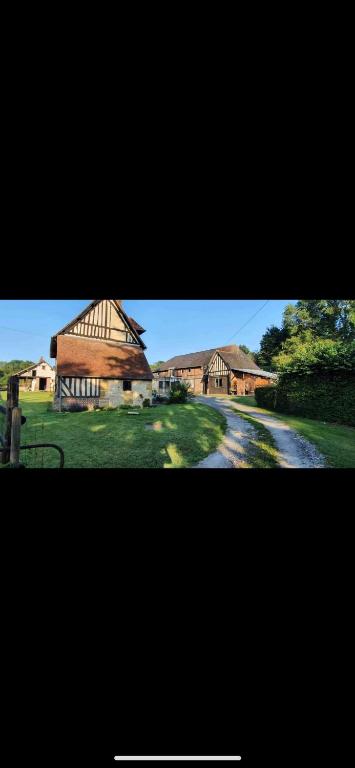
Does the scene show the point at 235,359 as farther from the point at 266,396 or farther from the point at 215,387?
the point at 266,396

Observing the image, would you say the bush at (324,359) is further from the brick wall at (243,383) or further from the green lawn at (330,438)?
the brick wall at (243,383)

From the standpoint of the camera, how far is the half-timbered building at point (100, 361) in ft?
33.1

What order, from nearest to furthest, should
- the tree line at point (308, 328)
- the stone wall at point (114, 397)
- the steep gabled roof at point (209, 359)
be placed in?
the stone wall at point (114, 397) < the tree line at point (308, 328) < the steep gabled roof at point (209, 359)

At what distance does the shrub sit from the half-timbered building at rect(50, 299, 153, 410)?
4.49 meters

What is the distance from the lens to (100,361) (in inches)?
426

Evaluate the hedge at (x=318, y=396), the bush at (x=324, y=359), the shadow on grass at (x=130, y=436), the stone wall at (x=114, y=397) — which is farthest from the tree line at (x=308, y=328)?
the shadow on grass at (x=130, y=436)

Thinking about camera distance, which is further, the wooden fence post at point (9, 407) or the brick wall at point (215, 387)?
the brick wall at point (215, 387)

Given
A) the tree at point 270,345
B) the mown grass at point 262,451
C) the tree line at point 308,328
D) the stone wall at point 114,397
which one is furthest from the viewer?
the tree at point 270,345

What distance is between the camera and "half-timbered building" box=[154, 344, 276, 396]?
1589cm

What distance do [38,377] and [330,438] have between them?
1498 centimetres

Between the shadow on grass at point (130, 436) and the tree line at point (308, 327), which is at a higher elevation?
the tree line at point (308, 327)
